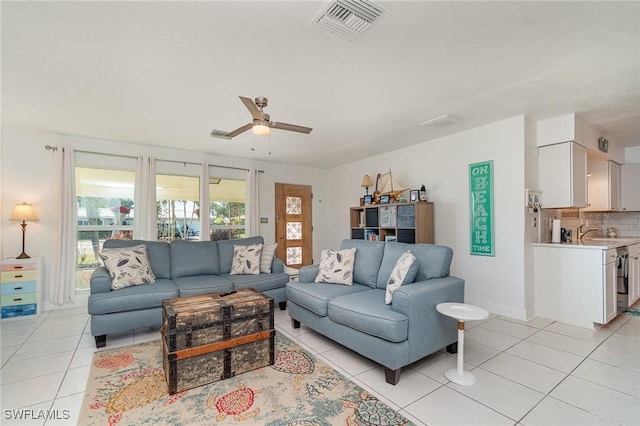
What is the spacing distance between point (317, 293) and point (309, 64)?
209 cm

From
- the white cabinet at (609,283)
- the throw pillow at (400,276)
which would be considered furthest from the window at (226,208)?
the white cabinet at (609,283)

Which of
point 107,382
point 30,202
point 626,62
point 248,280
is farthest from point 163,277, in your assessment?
point 626,62

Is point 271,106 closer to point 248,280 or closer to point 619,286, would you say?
point 248,280

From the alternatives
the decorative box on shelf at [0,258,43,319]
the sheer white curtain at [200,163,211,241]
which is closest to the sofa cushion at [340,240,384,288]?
the sheer white curtain at [200,163,211,241]

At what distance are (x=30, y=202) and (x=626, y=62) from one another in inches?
266

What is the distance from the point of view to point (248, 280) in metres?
3.76

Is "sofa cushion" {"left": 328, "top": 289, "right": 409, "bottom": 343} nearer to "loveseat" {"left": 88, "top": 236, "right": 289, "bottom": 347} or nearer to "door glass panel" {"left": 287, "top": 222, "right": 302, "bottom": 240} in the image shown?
"loveseat" {"left": 88, "top": 236, "right": 289, "bottom": 347}

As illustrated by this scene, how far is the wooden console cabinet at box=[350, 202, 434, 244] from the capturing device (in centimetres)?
434

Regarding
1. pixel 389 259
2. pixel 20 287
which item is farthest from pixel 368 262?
pixel 20 287

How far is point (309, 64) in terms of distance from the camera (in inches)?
94.2

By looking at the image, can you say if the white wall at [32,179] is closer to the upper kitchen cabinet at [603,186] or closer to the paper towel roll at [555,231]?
the paper towel roll at [555,231]

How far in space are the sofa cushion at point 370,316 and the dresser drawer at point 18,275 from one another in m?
3.97

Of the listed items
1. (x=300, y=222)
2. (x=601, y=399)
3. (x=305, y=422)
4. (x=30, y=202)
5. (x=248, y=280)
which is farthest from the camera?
(x=300, y=222)

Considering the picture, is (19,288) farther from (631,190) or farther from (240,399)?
(631,190)
